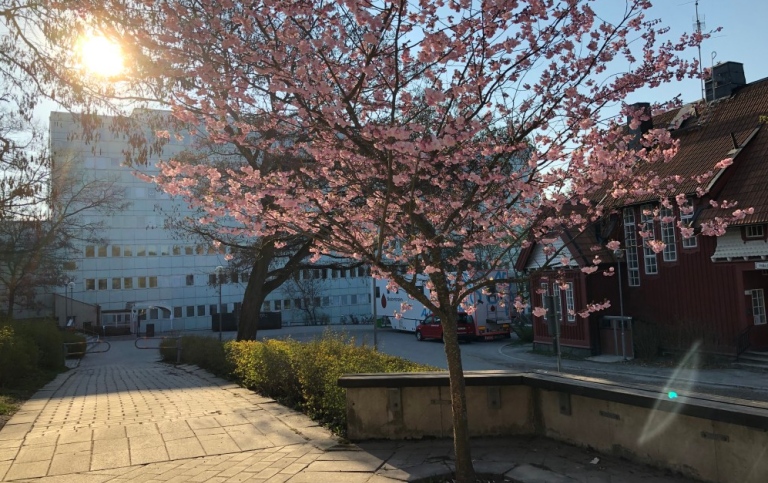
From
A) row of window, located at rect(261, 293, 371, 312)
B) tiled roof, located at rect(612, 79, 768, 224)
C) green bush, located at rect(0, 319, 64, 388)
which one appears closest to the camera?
green bush, located at rect(0, 319, 64, 388)

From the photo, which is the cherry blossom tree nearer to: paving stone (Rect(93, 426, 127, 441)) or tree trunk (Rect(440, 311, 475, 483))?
tree trunk (Rect(440, 311, 475, 483))

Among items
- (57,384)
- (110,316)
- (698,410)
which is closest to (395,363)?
(698,410)

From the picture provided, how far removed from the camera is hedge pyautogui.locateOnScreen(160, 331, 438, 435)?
836 cm

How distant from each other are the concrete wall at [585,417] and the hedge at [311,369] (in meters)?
0.82

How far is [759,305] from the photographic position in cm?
2025

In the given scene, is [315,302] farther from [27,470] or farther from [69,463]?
[27,470]

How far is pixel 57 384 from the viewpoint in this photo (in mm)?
16188

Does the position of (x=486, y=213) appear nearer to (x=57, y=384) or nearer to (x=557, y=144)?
(x=557, y=144)

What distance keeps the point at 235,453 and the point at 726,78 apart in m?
25.9

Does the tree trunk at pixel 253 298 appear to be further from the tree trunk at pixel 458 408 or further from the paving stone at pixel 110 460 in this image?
the tree trunk at pixel 458 408

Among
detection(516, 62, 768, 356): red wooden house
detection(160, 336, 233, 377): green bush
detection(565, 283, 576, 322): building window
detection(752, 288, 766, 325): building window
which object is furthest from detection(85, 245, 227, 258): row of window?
detection(752, 288, 766, 325): building window

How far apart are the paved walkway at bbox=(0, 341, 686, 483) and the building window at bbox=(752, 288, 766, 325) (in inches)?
676

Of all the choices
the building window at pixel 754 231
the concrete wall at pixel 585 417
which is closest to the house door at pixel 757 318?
the building window at pixel 754 231

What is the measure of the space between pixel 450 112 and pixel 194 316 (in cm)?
7204
